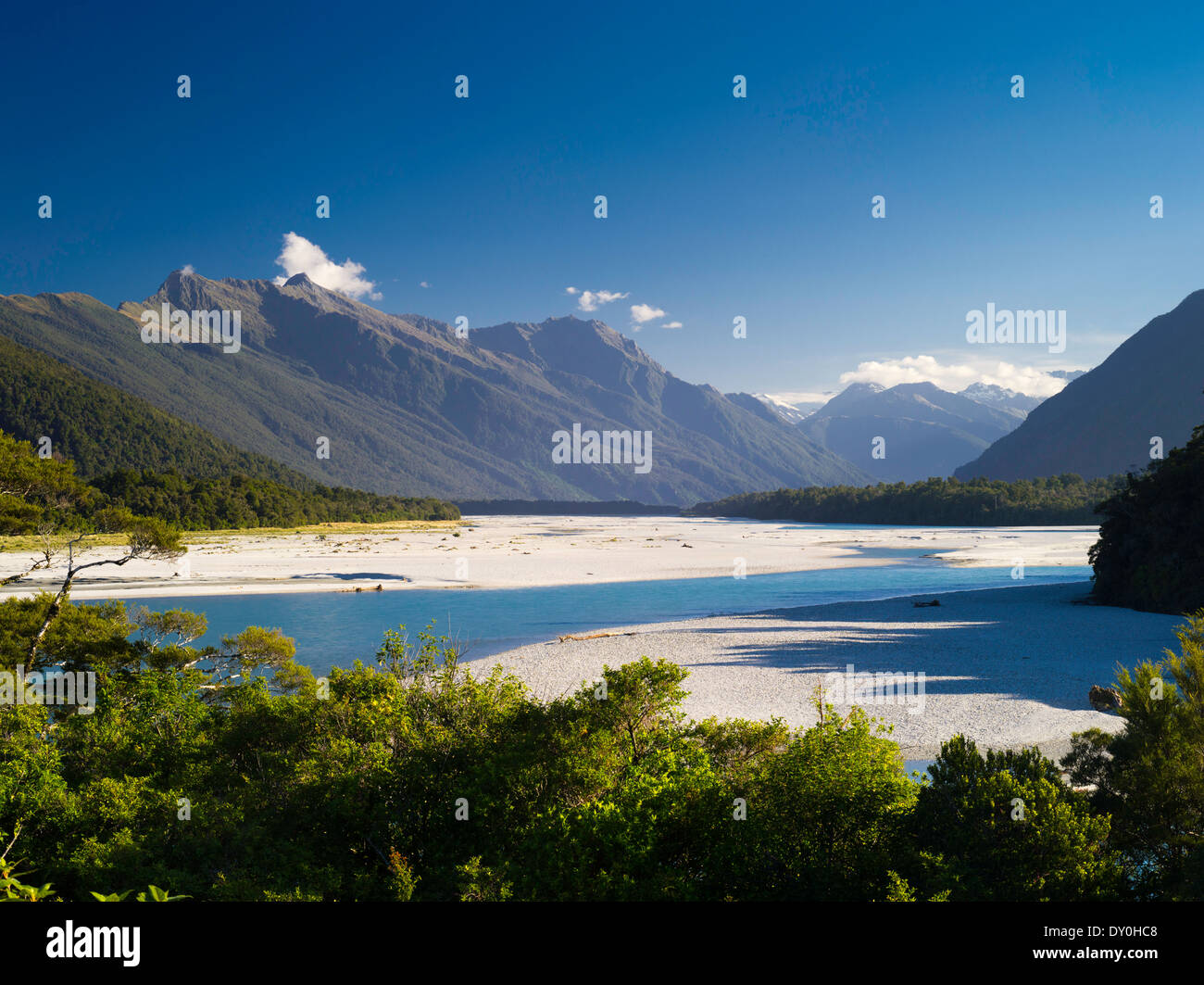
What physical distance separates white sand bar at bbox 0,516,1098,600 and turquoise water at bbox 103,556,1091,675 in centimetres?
355

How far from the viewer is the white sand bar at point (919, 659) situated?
16016 millimetres

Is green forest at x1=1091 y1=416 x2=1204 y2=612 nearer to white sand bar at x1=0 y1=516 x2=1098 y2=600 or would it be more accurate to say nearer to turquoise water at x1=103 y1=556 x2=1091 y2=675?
turquoise water at x1=103 y1=556 x2=1091 y2=675

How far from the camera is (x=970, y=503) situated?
5069 inches

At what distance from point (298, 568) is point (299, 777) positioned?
48.5 metres

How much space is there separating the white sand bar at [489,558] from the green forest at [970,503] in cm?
1728

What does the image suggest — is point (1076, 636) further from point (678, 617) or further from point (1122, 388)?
point (1122, 388)

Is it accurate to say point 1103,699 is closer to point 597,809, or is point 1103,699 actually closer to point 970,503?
A: point 597,809

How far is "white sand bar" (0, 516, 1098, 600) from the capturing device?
45719 millimetres

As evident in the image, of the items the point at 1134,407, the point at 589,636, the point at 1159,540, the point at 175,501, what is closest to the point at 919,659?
the point at 589,636

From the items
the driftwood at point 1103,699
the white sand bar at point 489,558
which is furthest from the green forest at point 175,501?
the driftwood at point 1103,699

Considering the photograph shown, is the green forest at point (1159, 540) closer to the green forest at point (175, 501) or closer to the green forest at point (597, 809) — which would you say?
the green forest at point (597, 809)

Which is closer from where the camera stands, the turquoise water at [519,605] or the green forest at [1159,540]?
the turquoise water at [519,605]
